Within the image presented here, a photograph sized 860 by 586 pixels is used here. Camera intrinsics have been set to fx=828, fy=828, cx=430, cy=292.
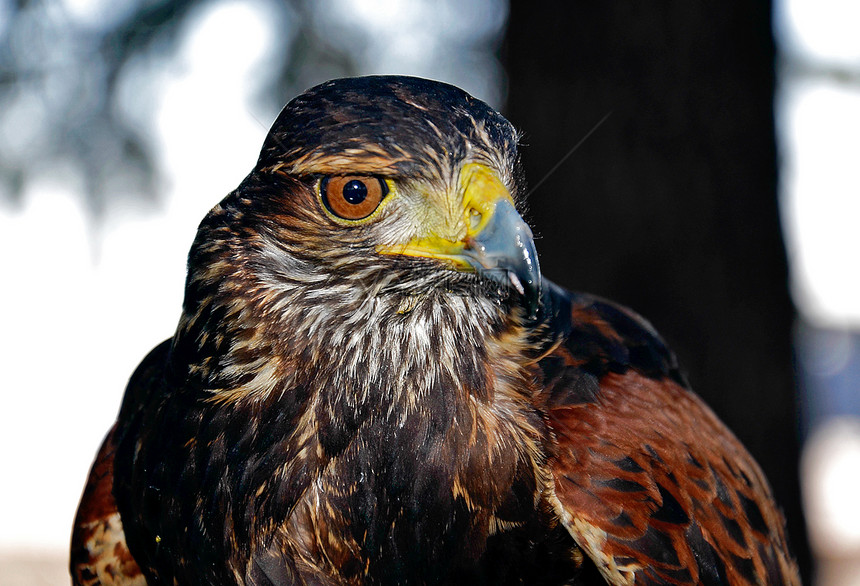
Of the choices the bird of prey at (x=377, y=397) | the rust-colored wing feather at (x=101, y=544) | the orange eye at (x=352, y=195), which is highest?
the orange eye at (x=352, y=195)

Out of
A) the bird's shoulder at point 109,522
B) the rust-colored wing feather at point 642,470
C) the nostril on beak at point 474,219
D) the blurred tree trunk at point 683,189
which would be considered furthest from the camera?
the blurred tree trunk at point 683,189

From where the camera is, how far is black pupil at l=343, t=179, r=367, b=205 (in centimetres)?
217

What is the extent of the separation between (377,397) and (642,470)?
82cm

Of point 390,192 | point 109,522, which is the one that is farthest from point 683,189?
point 109,522

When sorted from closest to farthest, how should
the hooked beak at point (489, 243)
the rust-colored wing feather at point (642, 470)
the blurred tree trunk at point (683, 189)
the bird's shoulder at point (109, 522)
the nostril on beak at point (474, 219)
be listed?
the hooked beak at point (489, 243)
the nostril on beak at point (474, 219)
the rust-colored wing feather at point (642, 470)
the bird's shoulder at point (109, 522)
the blurred tree trunk at point (683, 189)

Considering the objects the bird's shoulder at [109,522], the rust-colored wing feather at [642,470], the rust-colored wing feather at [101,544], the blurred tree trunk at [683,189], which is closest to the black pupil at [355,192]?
the rust-colored wing feather at [642,470]

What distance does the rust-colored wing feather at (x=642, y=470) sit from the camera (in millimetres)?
2318

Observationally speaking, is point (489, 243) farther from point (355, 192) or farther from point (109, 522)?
point (109, 522)

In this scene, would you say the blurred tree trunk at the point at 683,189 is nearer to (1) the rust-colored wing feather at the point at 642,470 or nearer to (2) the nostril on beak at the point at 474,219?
(1) the rust-colored wing feather at the point at 642,470

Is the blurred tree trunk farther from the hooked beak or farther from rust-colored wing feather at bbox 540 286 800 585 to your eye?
the hooked beak

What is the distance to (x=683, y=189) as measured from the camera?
4.32m

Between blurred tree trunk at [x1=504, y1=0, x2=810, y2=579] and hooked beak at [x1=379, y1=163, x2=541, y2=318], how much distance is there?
2.14 m

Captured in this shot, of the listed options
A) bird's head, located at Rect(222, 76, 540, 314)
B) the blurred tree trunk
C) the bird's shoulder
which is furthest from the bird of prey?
the blurred tree trunk

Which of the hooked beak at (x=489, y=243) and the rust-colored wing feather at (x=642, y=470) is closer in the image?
the hooked beak at (x=489, y=243)
